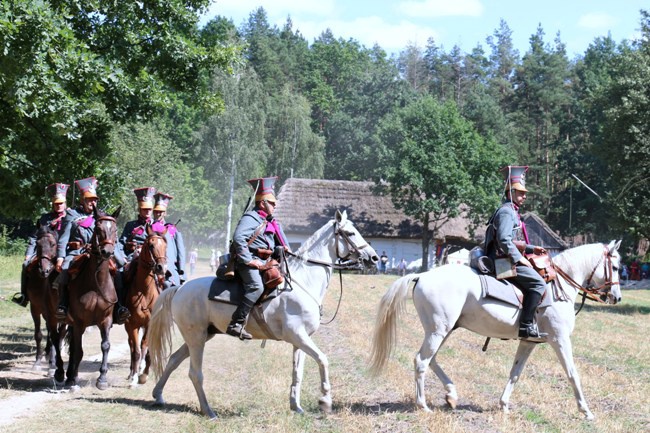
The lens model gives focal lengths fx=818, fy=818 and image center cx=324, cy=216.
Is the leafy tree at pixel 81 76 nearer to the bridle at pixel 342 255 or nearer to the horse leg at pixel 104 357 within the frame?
the horse leg at pixel 104 357

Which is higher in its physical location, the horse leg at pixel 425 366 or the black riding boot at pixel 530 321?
the black riding boot at pixel 530 321

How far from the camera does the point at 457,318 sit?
33.9ft

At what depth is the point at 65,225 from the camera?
42.6 ft

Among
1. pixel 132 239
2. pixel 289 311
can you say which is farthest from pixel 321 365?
pixel 132 239

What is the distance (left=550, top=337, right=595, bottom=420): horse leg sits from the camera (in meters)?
9.90

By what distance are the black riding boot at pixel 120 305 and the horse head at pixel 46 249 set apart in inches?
49.9

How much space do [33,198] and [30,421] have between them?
958 centimetres

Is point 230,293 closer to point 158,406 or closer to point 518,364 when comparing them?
point 158,406

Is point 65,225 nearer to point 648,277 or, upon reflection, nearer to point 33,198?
point 33,198

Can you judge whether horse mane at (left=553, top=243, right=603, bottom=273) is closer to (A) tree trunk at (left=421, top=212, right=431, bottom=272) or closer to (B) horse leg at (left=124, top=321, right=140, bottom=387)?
(B) horse leg at (left=124, top=321, right=140, bottom=387)

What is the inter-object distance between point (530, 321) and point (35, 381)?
7435 millimetres

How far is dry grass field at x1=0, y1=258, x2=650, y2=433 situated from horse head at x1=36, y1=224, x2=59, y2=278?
172 cm

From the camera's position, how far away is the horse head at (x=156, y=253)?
1186 centimetres

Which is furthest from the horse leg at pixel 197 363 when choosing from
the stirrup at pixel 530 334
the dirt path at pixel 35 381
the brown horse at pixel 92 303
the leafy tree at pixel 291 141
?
the leafy tree at pixel 291 141
